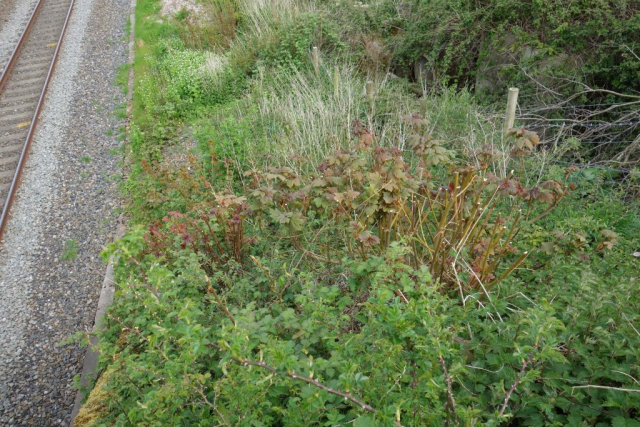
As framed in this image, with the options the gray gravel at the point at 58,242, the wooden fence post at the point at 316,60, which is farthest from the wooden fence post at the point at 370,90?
the gray gravel at the point at 58,242

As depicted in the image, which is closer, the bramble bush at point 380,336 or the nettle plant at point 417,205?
the bramble bush at point 380,336

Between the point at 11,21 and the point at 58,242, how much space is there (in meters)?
9.61

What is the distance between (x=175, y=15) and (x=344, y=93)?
288 inches

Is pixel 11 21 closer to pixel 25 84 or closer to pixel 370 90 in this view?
pixel 25 84

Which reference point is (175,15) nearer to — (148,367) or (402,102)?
(402,102)

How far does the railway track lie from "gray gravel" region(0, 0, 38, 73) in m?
0.21

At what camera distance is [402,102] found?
22.9 ft

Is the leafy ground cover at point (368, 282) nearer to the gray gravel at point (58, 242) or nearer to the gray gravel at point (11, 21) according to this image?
the gray gravel at point (58, 242)

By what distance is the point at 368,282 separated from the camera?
3338 millimetres

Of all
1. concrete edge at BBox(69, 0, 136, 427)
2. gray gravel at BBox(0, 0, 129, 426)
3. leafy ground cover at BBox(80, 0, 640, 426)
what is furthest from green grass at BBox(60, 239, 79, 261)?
leafy ground cover at BBox(80, 0, 640, 426)

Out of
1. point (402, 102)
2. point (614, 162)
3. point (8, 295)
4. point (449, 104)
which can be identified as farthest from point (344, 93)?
point (8, 295)

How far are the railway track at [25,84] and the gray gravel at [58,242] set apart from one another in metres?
0.16

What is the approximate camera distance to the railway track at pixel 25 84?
7570 mm

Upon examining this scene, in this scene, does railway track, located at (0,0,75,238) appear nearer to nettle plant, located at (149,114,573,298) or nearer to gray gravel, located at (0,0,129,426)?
gray gravel, located at (0,0,129,426)
